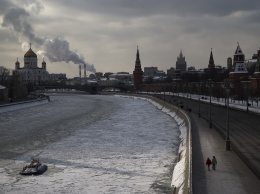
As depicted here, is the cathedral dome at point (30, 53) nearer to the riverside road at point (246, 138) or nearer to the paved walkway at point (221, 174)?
the riverside road at point (246, 138)

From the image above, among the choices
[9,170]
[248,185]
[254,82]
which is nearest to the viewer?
[248,185]

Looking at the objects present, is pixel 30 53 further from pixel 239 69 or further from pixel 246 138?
pixel 246 138

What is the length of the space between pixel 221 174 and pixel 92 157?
9.90m

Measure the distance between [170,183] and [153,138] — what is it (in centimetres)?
1375

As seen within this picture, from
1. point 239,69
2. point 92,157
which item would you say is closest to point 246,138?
point 92,157

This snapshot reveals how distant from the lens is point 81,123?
45.8 meters

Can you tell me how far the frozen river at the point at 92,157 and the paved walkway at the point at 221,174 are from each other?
5.54 ft

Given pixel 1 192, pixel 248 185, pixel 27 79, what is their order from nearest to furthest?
1. pixel 248 185
2. pixel 1 192
3. pixel 27 79

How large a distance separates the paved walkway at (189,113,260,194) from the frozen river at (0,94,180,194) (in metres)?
1.69

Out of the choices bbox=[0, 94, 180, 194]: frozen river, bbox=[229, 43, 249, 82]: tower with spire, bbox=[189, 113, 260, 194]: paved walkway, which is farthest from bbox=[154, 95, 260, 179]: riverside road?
bbox=[229, 43, 249, 82]: tower with spire

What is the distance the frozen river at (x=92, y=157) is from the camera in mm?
19312

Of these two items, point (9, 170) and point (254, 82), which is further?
point (254, 82)

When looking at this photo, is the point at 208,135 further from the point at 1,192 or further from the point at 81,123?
the point at 81,123

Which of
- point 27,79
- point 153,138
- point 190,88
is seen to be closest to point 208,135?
point 153,138
